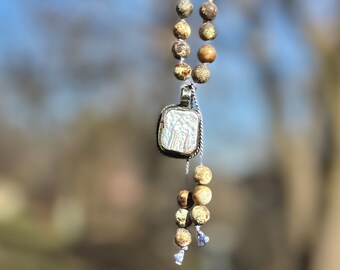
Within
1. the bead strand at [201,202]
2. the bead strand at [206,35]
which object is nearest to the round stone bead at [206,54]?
the bead strand at [206,35]

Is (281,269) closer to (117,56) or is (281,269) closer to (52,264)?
(117,56)

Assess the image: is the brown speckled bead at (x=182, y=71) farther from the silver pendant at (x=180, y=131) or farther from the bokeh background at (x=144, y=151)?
the bokeh background at (x=144, y=151)

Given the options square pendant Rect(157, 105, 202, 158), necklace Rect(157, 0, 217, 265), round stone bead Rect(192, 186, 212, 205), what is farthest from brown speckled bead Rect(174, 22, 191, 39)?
round stone bead Rect(192, 186, 212, 205)

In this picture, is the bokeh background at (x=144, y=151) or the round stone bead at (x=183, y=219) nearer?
the round stone bead at (x=183, y=219)

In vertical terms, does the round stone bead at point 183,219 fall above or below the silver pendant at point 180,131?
below

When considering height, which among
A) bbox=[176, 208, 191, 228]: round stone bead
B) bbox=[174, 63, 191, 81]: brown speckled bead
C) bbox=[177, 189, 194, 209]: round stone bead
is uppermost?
bbox=[174, 63, 191, 81]: brown speckled bead

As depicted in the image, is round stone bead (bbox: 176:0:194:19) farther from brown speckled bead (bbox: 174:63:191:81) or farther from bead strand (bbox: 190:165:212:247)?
bead strand (bbox: 190:165:212:247)

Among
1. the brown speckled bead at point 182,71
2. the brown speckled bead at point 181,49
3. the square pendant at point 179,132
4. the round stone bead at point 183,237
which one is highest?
the brown speckled bead at point 181,49

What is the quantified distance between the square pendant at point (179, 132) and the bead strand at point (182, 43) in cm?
5

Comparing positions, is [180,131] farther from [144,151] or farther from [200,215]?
[144,151]

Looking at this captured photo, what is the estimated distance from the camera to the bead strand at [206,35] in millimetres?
1009

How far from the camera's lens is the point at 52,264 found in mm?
5555

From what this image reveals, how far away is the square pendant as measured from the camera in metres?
1.00

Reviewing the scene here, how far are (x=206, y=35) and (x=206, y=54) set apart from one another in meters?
0.03
